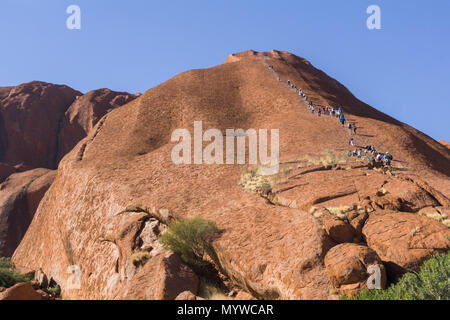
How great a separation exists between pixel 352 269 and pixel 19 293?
11280mm

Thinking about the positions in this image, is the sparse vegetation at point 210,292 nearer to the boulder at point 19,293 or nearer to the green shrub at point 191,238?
the green shrub at point 191,238

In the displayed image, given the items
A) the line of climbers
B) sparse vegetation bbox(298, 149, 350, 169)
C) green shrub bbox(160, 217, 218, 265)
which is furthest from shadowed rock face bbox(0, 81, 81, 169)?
green shrub bbox(160, 217, 218, 265)

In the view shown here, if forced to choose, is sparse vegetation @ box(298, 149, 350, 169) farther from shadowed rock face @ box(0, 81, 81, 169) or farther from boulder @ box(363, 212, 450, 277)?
shadowed rock face @ box(0, 81, 81, 169)

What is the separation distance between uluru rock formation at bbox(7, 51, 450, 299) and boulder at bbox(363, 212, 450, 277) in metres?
0.05

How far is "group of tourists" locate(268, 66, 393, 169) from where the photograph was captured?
25391 mm

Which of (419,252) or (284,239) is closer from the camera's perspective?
(419,252)

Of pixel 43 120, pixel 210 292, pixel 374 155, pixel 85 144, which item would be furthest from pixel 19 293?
pixel 43 120

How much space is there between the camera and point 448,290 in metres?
9.49

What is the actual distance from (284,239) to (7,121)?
2689 inches

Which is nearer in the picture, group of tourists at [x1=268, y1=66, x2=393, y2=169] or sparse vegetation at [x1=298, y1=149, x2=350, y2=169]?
sparse vegetation at [x1=298, y1=149, x2=350, y2=169]

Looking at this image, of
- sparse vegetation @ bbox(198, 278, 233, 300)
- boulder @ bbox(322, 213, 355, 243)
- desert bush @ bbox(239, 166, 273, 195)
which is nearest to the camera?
boulder @ bbox(322, 213, 355, 243)

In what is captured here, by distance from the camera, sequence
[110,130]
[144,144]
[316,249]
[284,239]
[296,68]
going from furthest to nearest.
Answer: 1. [296,68]
2. [110,130]
3. [144,144]
4. [284,239]
5. [316,249]
